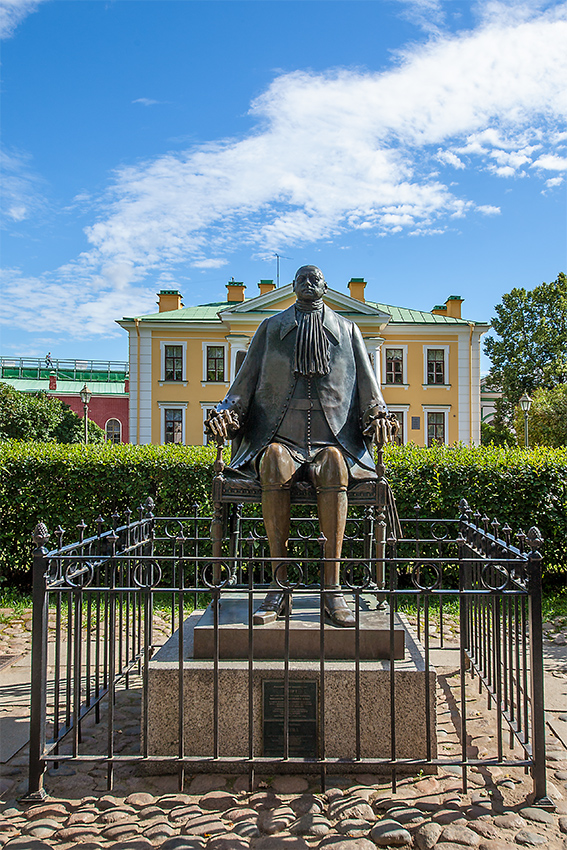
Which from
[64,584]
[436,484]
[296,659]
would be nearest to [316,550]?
[436,484]

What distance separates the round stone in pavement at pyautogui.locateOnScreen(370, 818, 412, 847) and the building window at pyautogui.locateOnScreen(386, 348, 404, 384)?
28.0m

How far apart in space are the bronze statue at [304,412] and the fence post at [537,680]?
1.15 m

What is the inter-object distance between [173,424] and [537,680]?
88.6 ft

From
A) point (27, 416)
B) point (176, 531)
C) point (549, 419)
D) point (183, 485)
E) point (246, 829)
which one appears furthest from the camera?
point (549, 419)

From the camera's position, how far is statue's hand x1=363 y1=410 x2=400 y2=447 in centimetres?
413

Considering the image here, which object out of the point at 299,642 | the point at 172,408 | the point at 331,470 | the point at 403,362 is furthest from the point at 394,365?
the point at 299,642

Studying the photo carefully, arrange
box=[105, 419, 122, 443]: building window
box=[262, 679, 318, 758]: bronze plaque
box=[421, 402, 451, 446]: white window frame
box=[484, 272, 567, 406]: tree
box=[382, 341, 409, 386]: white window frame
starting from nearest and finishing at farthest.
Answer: box=[262, 679, 318, 758]: bronze plaque < box=[382, 341, 409, 386]: white window frame < box=[421, 402, 451, 446]: white window frame < box=[484, 272, 567, 406]: tree < box=[105, 419, 122, 443]: building window

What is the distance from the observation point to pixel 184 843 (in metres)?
2.68

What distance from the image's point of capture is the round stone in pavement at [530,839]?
8.79 feet

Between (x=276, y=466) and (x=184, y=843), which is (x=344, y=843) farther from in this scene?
(x=276, y=466)

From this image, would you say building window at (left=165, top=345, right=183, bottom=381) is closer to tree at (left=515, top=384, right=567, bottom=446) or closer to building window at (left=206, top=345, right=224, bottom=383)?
building window at (left=206, top=345, right=224, bottom=383)

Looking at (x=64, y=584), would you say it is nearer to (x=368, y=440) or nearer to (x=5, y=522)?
(x=368, y=440)

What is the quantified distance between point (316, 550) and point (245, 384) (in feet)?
10.7

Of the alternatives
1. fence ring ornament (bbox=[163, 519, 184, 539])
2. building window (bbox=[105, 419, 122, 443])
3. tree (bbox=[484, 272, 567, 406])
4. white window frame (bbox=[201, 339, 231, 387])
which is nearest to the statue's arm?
fence ring ornament (bbox=[163, 519, 184, 539])
